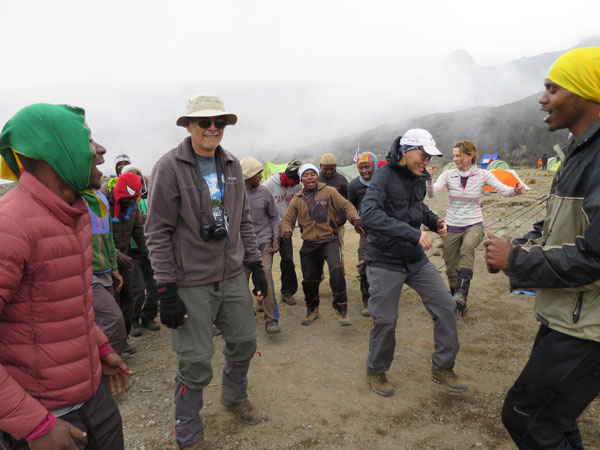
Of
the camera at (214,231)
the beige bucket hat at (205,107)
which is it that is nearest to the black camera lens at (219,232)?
the camera at (214,231)

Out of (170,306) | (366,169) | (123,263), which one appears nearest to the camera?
(170,306)

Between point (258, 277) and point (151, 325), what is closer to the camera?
point (258, 277)

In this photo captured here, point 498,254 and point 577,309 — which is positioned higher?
point 498,254

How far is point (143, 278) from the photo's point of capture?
5016mm

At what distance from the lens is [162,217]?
2576mm

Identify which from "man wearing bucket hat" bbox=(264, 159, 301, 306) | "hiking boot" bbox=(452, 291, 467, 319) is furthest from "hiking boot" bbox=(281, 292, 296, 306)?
"hiking boot" bbox=(452, 291, 467, 319)

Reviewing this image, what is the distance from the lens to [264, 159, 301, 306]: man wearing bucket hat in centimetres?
598

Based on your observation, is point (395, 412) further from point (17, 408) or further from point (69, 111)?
point (69, 111)

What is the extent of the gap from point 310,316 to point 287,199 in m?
1.97

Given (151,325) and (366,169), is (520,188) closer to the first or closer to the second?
(366,169)

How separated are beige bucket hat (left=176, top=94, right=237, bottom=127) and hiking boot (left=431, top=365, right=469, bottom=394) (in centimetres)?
296

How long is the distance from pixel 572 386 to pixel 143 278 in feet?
15.3

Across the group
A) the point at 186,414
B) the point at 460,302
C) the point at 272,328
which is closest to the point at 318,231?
the point at 272,328

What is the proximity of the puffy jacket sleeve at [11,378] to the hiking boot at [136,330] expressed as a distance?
156 inches
